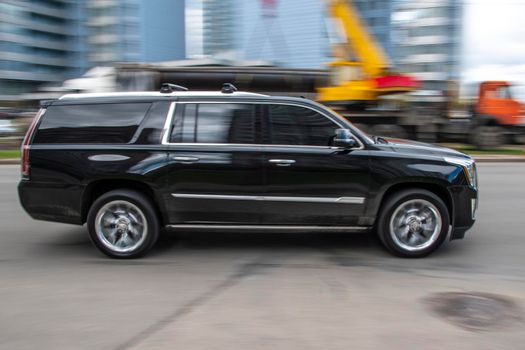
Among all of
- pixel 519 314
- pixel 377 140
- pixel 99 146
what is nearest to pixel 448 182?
pixel 377 140

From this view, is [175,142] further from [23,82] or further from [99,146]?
[23,82]

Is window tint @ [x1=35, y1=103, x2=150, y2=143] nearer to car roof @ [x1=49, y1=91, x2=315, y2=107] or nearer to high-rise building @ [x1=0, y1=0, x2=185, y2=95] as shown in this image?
car roof @ [x1=49, y1=91, x2=315, y2=107]

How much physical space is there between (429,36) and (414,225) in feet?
273

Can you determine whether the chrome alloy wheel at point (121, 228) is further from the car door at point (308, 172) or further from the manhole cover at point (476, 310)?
the manhole cover at point (476, 310)

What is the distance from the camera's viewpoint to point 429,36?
81562 millimetres

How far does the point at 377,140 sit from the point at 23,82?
92.9 metres

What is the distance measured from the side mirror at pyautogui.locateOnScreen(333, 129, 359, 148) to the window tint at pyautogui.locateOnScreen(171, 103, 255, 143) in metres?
0.91

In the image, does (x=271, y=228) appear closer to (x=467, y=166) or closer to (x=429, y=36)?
(x=467, y=166)

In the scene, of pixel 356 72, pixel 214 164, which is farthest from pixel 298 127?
pixel 356 72

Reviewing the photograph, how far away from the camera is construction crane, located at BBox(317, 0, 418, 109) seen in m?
17.1

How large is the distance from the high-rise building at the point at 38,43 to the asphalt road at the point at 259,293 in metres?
88.0

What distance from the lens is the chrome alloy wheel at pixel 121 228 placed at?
5.63m

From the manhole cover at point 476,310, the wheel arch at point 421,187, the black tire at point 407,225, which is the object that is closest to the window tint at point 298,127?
the wheel arch at point 421,187

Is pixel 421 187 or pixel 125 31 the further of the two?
pixel 125 31
